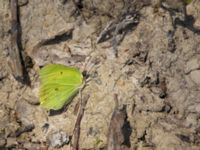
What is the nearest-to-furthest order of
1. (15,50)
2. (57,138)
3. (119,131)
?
(119,131) < (57,138) < (15,50)

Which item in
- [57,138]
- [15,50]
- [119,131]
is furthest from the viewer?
[15,50]

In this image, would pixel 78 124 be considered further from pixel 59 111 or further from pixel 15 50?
pixel 15 50

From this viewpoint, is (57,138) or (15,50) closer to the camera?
(57,138)

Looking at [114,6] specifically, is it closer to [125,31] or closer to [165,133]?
[125,31]

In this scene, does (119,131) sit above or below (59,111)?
below

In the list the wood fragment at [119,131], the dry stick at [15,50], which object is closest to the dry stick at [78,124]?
the wood fragment at [119,131]

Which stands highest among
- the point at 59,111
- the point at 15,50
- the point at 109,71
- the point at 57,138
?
the point at 15,50

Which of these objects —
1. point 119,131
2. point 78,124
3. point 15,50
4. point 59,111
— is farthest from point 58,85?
point 119,131
